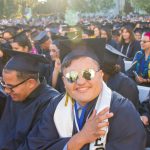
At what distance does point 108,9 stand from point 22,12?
20.1 m

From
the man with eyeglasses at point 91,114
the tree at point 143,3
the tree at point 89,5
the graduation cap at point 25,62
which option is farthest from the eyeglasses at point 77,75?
the tree at point 89,5

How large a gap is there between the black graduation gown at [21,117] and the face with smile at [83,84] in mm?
1127

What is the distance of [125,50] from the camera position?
425 inches

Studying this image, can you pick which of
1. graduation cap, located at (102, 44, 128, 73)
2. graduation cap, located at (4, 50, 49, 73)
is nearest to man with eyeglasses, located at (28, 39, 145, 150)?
graduation cap, located at (4, 50, 49, 73)

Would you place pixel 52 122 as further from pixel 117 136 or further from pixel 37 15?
pixel 37 15

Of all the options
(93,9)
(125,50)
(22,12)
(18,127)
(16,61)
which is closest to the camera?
(18,127)

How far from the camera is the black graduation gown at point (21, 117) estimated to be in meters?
3.71

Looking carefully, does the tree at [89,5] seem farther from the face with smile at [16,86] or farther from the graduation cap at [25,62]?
the face with smile at [16,86]

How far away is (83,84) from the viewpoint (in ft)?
8.64

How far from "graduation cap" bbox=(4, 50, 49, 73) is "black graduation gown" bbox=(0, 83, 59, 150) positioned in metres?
0.20

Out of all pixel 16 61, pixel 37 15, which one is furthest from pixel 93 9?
pixel 16 61

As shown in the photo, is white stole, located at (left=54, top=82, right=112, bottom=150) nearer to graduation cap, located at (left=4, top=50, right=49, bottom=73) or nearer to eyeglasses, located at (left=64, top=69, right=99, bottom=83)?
eyeglasses, located at (left=64, top=69, right=99, bottom=83)

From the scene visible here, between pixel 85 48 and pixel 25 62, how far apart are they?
131 cm

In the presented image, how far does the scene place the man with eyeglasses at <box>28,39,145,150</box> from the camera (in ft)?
8.63
